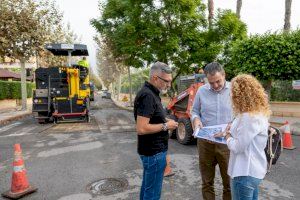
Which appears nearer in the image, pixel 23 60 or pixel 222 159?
A: pixel 222 159

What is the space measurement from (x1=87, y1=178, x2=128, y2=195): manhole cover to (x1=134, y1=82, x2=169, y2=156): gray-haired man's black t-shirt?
2.09 metres

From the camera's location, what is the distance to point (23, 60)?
2030 cm

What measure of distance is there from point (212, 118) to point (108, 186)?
249 cm

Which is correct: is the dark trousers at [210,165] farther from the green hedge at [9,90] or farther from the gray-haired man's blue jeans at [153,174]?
the green hedge at [9,90]

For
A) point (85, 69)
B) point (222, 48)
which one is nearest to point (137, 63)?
point (85, 69)

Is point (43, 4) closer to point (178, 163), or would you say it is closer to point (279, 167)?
point (178, 163)

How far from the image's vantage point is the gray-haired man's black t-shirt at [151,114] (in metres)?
3.03

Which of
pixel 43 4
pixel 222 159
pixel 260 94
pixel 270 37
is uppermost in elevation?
pixel 43 4

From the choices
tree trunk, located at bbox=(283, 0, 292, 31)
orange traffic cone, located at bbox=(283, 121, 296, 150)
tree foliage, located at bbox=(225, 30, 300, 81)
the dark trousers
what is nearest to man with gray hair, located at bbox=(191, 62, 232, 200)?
the dark trousers

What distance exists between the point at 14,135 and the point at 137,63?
8631mm

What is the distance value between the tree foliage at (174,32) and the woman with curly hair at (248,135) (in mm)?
13376

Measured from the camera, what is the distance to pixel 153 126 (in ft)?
10.0

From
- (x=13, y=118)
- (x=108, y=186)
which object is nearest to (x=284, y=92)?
(x=108, y=186)

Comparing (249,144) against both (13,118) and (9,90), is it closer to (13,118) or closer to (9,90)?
(13,118)
